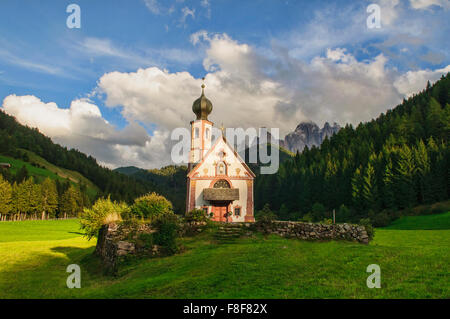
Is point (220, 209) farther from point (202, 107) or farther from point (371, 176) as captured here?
point (371, 176)

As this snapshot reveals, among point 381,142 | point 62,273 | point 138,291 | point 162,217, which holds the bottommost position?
point 62,273

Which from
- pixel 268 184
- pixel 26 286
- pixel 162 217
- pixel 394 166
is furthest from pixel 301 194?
pixel 26 286

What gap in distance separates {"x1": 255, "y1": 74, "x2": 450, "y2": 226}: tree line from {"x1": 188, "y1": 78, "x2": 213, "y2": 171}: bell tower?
102ft

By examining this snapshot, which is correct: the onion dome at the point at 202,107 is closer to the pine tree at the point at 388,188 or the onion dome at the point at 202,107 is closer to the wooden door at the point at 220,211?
the wooden door at the point at 220,211

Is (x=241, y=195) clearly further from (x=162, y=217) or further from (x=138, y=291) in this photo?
(x=138, y=291)

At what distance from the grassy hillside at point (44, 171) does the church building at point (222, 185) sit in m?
103

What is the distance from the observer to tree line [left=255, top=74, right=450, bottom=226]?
57062 millimetres

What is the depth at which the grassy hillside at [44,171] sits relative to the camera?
13274 centimetres

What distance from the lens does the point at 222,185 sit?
36.7m

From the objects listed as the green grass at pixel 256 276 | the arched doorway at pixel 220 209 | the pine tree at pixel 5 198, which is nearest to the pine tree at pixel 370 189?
the arched doorway at pixel 220 209

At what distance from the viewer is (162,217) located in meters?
18.3

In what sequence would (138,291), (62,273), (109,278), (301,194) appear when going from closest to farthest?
1. (138,291)
2. (109,278)
3. (62,273)
4. (301,194)
